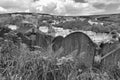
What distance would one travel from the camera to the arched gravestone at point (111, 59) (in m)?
1.80

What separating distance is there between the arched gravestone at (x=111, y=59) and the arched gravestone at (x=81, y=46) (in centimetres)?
14

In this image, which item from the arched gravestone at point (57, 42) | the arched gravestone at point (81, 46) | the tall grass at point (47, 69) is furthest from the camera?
the arched gravestone at point (57, 42)

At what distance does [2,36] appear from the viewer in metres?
2.72

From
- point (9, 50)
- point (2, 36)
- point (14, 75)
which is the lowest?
point (14, 75)

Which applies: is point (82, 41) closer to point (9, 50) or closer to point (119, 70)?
point (119, 70)

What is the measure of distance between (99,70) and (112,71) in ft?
0.53

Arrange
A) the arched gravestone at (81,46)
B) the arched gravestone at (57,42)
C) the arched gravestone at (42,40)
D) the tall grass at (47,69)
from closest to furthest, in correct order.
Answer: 1. the tall grass at (47,69)
2. the arched gravestone at (81,46)
3. the arched gravestone at (57,42)
4. the arched gravestone at (42,40)

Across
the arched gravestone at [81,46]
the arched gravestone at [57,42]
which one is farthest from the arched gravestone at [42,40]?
the arched gravestone at [81,46]

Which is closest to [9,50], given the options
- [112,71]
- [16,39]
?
[16,39]

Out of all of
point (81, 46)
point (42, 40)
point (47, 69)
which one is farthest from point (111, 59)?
point (42, 40)

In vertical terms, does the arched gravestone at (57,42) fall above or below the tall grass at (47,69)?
above

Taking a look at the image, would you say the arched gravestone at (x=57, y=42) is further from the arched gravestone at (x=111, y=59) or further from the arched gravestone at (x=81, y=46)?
the arched gravestone at (x=111, y=59)

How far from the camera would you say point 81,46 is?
6.68 ft

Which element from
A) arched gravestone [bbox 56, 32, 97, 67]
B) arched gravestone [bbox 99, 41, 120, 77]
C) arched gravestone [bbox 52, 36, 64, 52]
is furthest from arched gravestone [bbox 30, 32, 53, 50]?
arched gravestone [bbox 99, 41, 120, 77]
